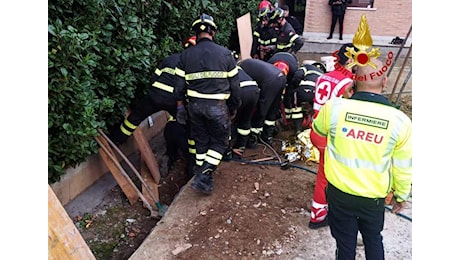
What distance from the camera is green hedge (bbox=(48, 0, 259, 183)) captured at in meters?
3.19

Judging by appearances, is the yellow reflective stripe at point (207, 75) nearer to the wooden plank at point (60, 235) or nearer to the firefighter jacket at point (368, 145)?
the firefighter jacket at point (368, 145)

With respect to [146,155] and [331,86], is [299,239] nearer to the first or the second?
[331,86]

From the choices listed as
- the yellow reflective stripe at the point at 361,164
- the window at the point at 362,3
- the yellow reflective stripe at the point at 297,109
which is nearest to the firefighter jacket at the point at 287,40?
the yellow reflective stripe at the point at 297,109

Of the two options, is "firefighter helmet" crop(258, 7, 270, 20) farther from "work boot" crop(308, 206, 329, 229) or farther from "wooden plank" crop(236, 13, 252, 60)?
"work boot" crop(308, 206, 329, 229)

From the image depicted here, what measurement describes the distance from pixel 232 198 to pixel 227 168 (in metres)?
0.73

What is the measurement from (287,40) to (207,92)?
138 inches

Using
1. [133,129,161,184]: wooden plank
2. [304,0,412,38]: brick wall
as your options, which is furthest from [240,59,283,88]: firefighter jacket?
[304,0,412,38]: brick wall

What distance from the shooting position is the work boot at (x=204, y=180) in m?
4.17

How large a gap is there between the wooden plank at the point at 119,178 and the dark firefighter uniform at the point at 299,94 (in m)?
2.76

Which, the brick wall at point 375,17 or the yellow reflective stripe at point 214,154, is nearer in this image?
the yellow reflective stripe at point 214,154

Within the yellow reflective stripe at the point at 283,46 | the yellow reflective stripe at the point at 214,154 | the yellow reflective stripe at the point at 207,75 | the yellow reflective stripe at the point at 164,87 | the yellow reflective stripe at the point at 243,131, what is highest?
the yellow reflective stripe at the point at 207,75

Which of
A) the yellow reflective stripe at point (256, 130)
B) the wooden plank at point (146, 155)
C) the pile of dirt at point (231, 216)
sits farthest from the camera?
the yellow reflective stripe at point (256, 130)

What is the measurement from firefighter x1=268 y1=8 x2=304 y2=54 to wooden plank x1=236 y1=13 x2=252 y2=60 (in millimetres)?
1362

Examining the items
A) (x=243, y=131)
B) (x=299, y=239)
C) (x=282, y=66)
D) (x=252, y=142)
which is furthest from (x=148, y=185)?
(x=282, y=66)
